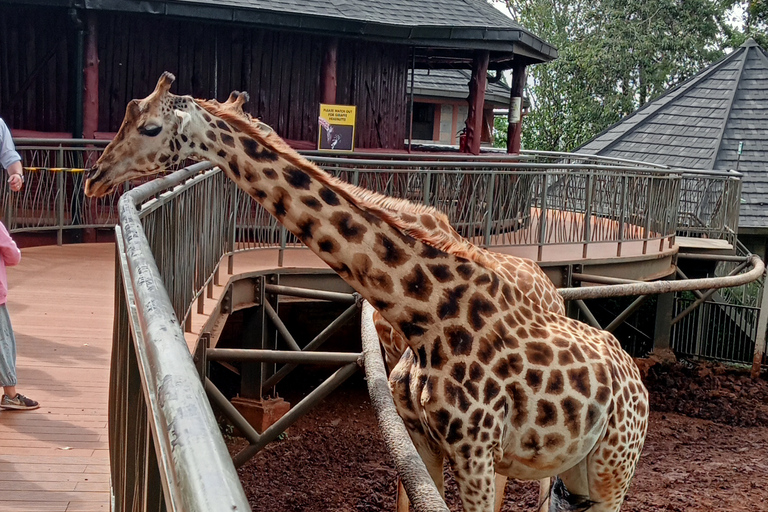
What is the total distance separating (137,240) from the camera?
10.3 ft

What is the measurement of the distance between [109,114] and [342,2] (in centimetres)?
382

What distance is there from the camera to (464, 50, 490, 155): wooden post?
51.3 ft

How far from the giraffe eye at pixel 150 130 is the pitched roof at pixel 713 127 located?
16972 millimetres

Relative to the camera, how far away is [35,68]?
1355 cm

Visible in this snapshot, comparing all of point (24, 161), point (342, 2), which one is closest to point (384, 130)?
point (342, 2)

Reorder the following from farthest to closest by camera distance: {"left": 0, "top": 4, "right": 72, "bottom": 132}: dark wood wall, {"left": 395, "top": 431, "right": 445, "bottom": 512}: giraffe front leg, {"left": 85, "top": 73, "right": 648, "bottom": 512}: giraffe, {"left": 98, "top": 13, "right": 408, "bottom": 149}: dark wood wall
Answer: {"left": 98, "top": 13, "right": 408, "bottom": 149}: dark wood wall → {"left": 0, "top": 4, "right": 72, "bottom": 132}: dark wood wall → {"left": 395, "top": 431, "right": 445, "bottom": 512}: giraffe front leg → {"left": 85, "top": 73, "right": 648, "bottom": 512}: giraffe

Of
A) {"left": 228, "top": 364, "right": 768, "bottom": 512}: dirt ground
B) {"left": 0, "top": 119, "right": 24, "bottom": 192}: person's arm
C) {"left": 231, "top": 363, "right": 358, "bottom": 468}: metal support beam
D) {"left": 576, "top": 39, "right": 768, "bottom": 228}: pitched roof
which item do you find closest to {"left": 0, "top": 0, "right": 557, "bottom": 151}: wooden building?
{"left": 228, "top": 364, "right": 768, "bottom": 512}: dirt ground

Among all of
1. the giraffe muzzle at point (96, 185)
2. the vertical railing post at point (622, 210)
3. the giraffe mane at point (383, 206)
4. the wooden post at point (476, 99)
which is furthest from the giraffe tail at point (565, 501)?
the wooden post at point (476, 99)

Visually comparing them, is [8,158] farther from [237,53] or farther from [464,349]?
[237,53]

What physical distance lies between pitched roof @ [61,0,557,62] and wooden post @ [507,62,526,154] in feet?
2.37

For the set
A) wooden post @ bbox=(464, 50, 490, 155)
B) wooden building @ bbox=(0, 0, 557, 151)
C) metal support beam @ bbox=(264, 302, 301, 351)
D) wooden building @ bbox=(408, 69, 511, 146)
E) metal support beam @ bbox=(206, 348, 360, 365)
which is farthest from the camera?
wooden building @ bbox=(408, 69, 511, 146)

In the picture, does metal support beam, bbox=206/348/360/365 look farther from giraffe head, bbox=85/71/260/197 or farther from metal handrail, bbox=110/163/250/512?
metal handrail, bbox=110/163/250/512

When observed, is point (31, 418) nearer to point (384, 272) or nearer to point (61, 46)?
point (384, 272)

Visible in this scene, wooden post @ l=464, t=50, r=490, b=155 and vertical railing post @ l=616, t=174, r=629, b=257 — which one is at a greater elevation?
wooden post @ l=464, t=50, r=490, b=155
